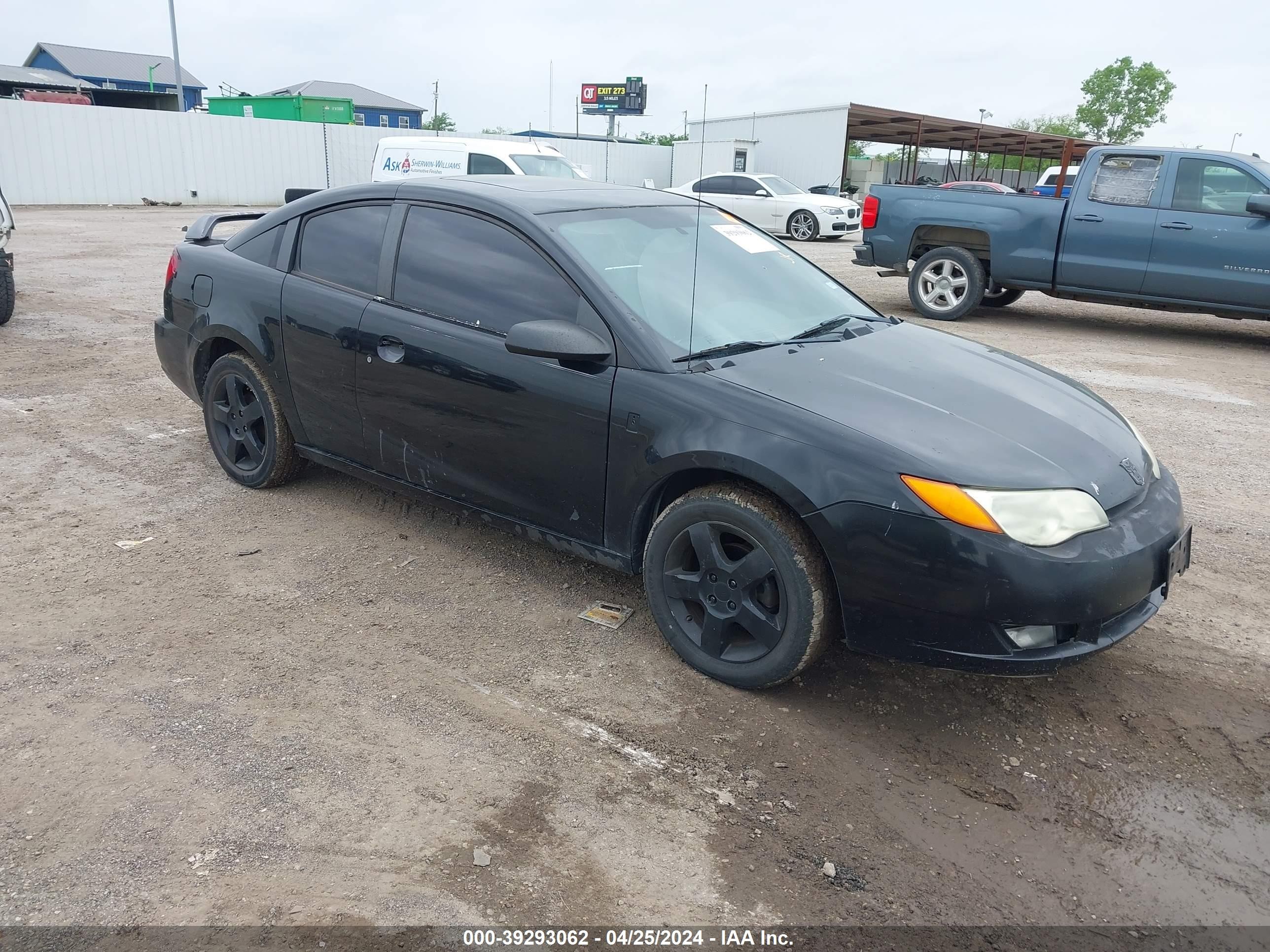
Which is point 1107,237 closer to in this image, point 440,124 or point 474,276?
point 474,276

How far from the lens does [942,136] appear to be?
129 ft

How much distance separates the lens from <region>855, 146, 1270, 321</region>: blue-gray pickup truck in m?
9.04

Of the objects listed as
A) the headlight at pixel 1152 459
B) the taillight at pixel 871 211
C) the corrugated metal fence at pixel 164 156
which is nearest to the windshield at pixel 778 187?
the corrugated metal fence at pixel 164 156

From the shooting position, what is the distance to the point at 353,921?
2213 millimetres

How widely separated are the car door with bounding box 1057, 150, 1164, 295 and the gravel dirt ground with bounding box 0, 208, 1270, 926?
560 cm

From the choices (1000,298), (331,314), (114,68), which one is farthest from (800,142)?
(114,68)

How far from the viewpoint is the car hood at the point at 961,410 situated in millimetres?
2895

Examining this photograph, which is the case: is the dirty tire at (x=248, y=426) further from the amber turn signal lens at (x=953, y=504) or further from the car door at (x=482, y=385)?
the amber turn signal lens at (x=953, y=504)

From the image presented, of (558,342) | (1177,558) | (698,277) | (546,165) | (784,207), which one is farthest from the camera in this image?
(784,207)

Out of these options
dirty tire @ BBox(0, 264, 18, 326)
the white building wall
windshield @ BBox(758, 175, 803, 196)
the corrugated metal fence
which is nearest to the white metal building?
the white building wall

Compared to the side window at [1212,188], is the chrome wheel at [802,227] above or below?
below

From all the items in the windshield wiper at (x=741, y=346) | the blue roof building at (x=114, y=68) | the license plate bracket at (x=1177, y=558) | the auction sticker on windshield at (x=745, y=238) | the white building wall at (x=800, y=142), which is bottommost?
the license plate bracket at (x=1177, y=558)

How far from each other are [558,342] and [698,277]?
0.78 metres

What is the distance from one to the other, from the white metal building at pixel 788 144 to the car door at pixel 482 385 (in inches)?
1073
